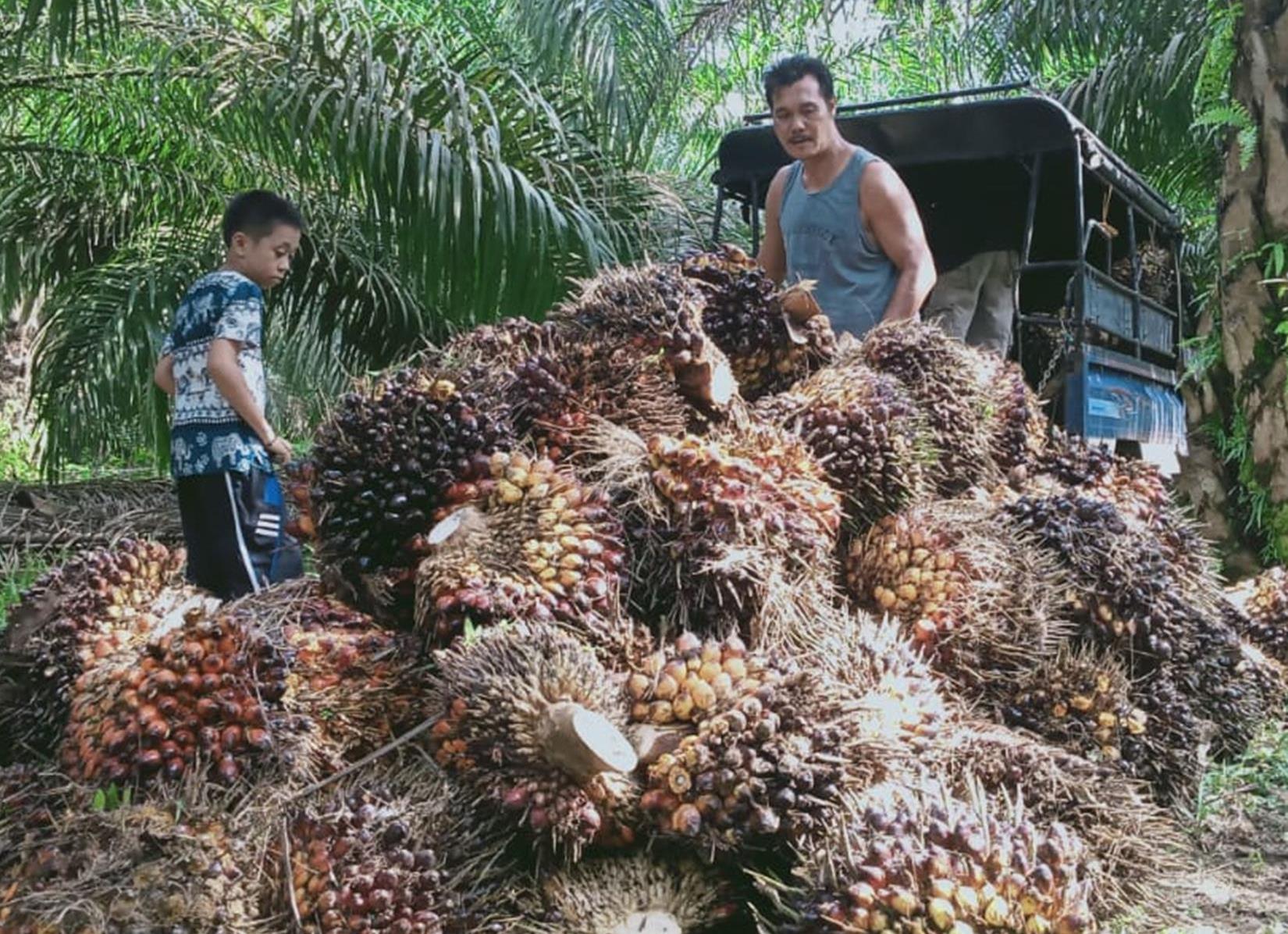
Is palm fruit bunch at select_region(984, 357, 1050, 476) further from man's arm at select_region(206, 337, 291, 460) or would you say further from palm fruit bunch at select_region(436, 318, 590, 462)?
man's arm at select_region(206, 337, 291, 460)

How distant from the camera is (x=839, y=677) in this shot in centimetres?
218

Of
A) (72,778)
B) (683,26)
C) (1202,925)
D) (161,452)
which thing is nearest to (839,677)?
(1202,925)

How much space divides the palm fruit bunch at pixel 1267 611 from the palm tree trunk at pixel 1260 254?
59cm

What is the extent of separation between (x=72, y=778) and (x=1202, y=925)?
72.6 inches

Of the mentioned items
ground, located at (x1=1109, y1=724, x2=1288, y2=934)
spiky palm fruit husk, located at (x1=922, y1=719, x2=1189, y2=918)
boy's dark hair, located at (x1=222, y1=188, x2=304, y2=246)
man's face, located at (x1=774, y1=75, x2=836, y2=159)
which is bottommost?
ground, located at (x1=1109, y1=724, x2=1288, y2=934)

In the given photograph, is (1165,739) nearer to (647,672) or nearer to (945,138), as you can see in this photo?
(647,672)

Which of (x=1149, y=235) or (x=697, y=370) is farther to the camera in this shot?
(x=1149, y=235)

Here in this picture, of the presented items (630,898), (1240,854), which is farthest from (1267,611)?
Answer: (630,898)

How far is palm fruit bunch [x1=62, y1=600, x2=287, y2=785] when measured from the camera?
192cm

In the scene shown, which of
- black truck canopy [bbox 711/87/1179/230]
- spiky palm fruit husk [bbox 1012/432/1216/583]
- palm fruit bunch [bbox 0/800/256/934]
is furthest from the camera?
black truck canopy [bbox 711/87/1179/230]

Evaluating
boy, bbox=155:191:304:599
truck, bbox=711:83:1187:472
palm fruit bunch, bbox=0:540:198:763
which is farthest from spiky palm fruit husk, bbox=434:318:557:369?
truck, bbox=711:83:1187:472

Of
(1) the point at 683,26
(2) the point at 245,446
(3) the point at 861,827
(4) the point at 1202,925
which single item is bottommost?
(4) the point at 1202,925

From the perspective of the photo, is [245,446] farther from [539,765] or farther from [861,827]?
[861,827]

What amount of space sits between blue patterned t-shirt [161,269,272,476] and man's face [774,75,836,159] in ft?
5.15
